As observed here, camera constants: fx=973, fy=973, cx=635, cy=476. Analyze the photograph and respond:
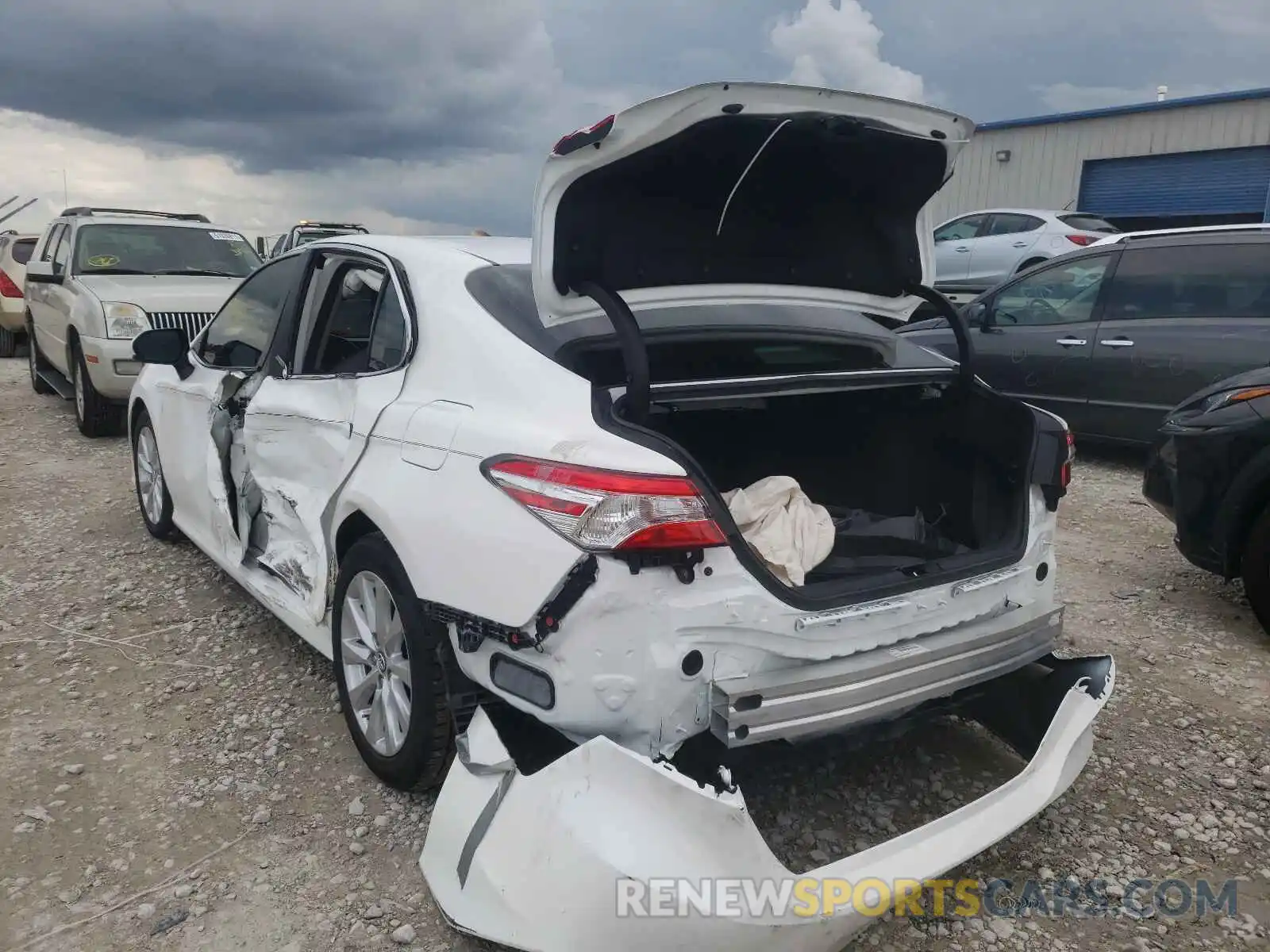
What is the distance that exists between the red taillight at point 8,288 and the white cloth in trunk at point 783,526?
1434 cm

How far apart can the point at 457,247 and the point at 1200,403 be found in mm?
3269

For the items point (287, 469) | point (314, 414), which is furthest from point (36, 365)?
point (314, 414)

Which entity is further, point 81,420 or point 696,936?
point 81,420

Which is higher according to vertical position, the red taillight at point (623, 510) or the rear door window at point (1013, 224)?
the rear door window at point (1013, 224)

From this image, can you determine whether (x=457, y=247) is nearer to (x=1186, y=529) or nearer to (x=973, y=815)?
(x=973, y=815)

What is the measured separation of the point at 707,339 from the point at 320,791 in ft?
5.78

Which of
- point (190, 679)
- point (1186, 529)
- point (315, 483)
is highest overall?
point (315, 483)

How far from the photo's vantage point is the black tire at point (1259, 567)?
3.77m

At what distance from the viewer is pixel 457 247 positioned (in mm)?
3070

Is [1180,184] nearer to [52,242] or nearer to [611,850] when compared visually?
[52,242]

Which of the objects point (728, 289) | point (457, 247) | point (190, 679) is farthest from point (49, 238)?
point (728, 289)

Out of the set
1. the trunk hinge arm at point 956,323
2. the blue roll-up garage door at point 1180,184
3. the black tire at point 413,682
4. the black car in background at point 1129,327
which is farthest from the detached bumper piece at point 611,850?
the blue roll-up garage door at point 1180,184

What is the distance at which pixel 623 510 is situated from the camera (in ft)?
6.71

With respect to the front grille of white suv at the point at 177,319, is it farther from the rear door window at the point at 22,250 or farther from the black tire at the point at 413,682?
the rear door window at the point at 22,250
